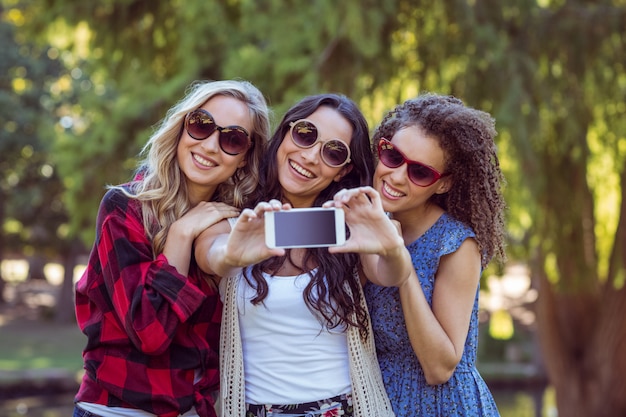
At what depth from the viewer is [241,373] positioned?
92.2 inches

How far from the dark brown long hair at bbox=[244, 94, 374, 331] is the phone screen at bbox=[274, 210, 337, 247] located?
0.35 m

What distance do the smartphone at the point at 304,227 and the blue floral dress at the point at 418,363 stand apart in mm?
461

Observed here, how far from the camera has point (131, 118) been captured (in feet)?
23.0

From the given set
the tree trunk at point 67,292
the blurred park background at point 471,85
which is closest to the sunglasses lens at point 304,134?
the blurred park background at point 471,85

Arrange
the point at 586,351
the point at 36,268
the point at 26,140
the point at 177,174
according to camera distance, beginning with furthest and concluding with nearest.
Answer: the point at 36,268, the point at 26,140, the point at 586,351, the point at 177,174

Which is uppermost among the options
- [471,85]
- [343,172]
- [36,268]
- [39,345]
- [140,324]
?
[36,268]

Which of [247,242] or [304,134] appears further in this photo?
[304,134]

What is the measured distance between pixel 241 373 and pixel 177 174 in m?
0.66

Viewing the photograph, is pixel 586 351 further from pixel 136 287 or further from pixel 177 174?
pixel 136 287

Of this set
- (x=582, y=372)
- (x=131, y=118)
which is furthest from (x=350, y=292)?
(x=582, y=372)

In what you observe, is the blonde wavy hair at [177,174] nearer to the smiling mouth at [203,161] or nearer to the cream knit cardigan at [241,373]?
the smiling mouth at [203,161]

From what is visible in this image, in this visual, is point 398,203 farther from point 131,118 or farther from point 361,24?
point 131,118

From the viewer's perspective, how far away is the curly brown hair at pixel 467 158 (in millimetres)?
2423

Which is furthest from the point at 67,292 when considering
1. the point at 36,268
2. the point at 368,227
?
the point at 368,227
